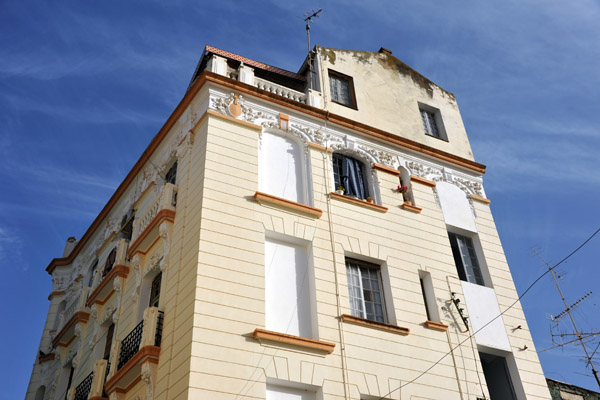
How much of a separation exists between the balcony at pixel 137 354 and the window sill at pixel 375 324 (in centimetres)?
463

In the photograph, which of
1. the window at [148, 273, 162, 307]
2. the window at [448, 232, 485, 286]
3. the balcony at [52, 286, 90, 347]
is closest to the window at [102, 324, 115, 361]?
the balcony at [52, 286, 90, 347]

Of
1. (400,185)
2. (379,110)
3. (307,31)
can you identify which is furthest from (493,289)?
(307,31)

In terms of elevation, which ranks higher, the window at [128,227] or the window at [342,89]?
the window at [342,89]

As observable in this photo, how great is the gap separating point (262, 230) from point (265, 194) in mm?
1096

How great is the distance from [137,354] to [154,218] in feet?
14.3

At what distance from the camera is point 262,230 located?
16.3 meters

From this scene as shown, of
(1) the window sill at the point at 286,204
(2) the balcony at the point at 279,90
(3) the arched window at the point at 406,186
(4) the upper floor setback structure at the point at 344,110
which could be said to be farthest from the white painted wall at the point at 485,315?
(2) the balcony at the point at 279,90

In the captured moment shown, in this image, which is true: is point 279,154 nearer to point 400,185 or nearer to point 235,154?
point 235,154

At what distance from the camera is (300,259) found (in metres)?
16.8

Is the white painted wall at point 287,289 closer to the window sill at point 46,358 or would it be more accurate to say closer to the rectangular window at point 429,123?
the rectangular window at point 429,123

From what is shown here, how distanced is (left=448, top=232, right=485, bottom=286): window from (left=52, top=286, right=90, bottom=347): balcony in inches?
501

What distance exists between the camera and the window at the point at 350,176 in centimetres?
1972

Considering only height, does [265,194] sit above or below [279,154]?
below

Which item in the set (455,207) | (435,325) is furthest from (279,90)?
(435,325)
